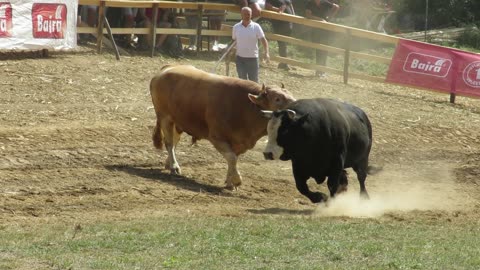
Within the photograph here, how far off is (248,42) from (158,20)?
245 inches

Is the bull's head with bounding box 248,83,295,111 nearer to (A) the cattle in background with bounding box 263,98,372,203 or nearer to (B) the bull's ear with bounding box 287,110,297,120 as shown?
(A) the cattle in background with bounding box 263,98,372,203

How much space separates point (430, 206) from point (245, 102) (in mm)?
2896

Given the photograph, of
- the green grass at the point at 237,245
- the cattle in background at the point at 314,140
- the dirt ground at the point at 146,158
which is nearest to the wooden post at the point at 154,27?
the dirt ground at the point at 146,158

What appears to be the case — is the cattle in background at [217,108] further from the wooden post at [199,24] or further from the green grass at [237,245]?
the wooden post at [199,24]

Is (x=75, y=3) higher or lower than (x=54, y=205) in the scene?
higher

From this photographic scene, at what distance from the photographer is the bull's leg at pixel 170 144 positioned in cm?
1570

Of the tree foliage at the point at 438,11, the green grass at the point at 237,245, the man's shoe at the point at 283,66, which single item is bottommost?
the green grass at the point at 237,245

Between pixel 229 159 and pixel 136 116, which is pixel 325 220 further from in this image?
pixel 136 116

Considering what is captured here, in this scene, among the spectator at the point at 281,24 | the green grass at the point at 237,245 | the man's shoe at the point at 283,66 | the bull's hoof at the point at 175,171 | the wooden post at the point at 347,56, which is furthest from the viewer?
the spectator at the point at 281,24

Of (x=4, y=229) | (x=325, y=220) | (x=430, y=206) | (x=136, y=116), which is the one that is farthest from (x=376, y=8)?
(x=4, y=229)

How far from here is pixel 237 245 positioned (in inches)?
422

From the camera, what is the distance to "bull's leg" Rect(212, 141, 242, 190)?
14.8 m

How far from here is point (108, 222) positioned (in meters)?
12.1

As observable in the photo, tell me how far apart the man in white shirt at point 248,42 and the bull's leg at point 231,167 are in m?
4.75
